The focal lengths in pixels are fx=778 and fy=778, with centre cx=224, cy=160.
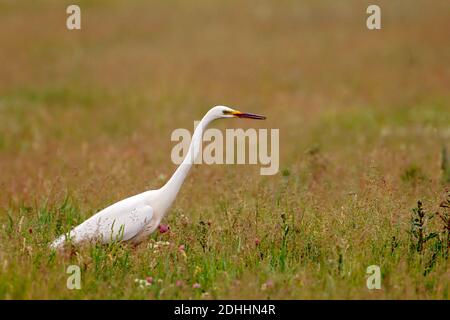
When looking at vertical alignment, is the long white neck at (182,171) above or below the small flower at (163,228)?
above

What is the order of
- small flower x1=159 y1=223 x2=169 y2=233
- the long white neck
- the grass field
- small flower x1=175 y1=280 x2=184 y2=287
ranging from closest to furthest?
small flower x1=175 y1=280 x2=184 y2=287 < the grass field < the long white neck < small flower x1=159 y1=223 x2=169 y2=233

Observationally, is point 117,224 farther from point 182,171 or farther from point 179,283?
point 179,283

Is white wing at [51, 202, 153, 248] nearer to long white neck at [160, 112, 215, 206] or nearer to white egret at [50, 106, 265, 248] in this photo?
white egret at [50, 106, 265, 248]

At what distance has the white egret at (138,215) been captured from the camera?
6957 millimetres

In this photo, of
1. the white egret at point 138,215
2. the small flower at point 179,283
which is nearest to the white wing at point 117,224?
the white egret at point 138,215

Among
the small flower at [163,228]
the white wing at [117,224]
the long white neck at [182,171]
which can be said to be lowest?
the small flower at [163,228]

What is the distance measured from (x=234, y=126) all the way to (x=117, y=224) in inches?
355

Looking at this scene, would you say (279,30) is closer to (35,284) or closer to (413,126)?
(413,126)

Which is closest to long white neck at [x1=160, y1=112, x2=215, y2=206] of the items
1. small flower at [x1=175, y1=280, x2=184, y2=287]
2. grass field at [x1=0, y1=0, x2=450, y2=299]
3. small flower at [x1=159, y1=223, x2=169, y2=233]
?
small flower at [x1=159, y1=223, x2=169, y2=233]

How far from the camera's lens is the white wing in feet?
22.7

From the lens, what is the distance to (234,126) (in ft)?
52.1

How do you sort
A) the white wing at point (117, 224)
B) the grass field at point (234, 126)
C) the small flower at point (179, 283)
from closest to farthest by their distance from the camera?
the small flower at point (179, 283)
the grass field at point (234, 126)
the white wing at point (117, 224)

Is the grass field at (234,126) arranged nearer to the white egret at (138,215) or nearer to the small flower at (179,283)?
the small flower at (179,283)

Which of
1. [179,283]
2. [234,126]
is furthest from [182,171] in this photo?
[234,126]
